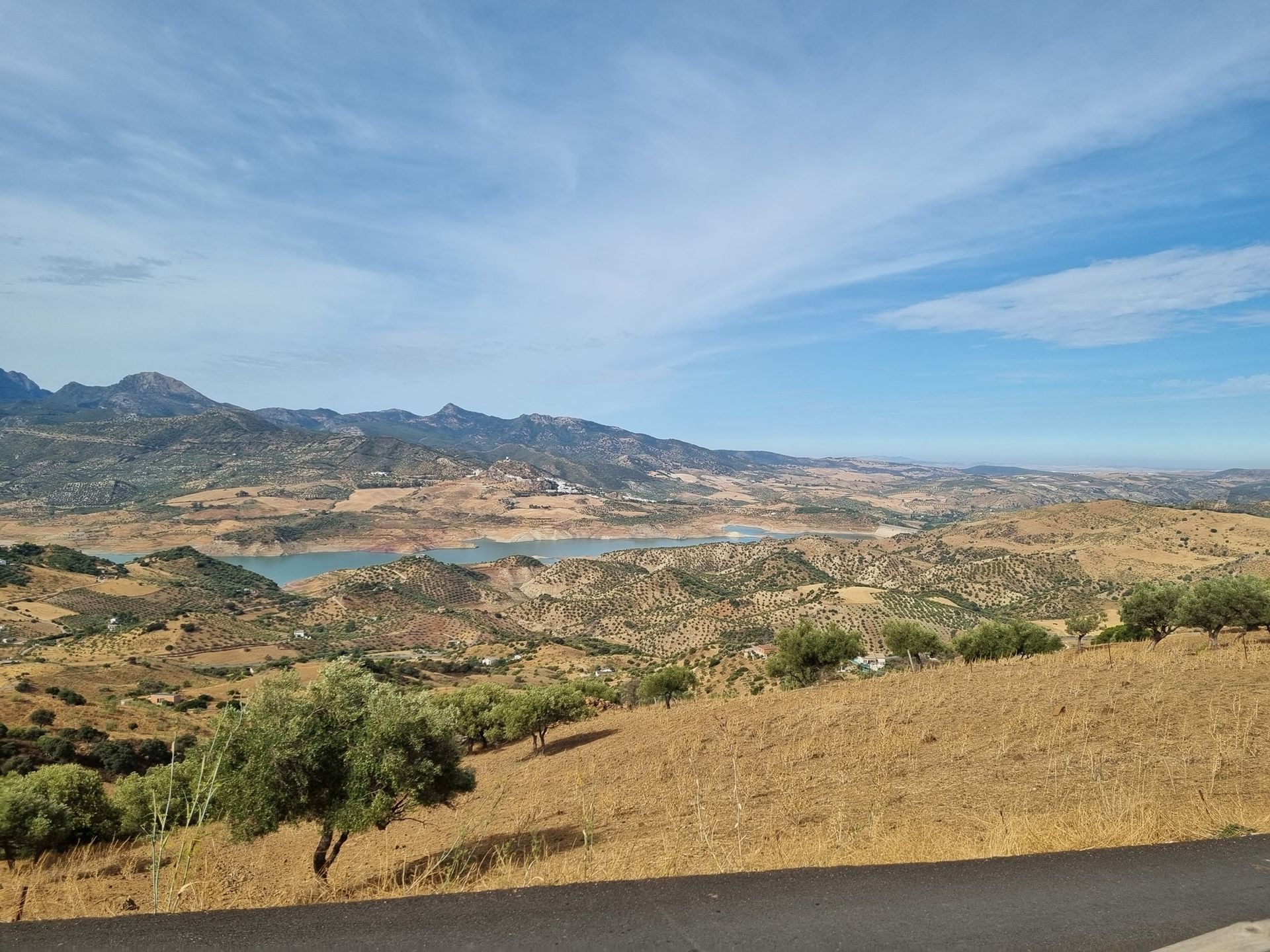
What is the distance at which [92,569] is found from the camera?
4685 inches

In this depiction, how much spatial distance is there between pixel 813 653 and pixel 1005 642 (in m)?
10.5

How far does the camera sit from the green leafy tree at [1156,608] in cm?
2656

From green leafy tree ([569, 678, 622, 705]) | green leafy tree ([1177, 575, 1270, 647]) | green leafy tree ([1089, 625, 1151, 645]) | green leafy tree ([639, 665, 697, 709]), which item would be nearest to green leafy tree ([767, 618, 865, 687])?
green leafy tree ([639, 665, 697, 709])

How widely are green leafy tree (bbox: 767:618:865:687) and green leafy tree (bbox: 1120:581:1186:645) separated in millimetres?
12953

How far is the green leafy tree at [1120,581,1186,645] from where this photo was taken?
26562 millimetres

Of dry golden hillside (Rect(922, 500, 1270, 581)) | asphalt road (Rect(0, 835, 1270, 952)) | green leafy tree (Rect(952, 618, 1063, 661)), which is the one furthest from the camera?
dry golden hillside (Rect(922, 500, 1270, 581))

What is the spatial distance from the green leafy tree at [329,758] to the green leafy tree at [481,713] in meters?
20.4

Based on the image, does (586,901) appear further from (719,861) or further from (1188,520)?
(1188,520)

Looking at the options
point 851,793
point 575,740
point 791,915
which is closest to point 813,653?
point 575,740

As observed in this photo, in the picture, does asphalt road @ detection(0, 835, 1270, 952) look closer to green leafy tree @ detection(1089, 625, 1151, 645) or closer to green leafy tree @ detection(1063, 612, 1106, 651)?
green leafy tree @ detection(1089, 625, 1151, 645)

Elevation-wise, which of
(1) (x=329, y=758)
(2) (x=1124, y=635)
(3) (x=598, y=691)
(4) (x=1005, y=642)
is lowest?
(3) (x=598, y=691)

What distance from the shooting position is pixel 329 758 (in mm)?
11367

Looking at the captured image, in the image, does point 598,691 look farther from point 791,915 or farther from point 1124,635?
point 791,915

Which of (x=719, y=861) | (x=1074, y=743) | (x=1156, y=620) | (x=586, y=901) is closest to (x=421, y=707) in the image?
(x=719, y=861)
